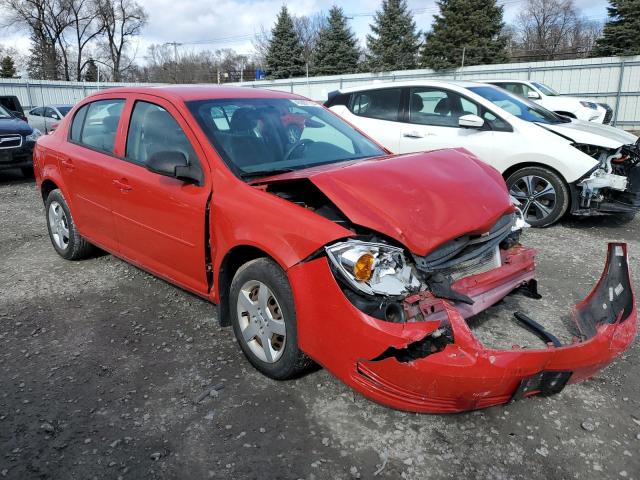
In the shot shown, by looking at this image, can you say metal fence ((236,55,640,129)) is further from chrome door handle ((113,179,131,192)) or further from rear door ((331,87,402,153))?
chrome door handle ((113,179,131,192))

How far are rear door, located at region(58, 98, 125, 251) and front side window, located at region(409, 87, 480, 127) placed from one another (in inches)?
166

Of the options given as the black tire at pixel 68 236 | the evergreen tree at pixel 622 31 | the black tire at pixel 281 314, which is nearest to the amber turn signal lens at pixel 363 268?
the black tire at pixel 281 314

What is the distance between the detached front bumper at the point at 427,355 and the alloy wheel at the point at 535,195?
3.73 metres

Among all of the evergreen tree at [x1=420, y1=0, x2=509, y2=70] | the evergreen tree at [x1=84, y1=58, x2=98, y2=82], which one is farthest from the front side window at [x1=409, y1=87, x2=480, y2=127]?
the evergreen tree at [x1=84, y1=58, x2=98, y2=82]

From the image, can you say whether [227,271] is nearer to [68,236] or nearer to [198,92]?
[198,92]

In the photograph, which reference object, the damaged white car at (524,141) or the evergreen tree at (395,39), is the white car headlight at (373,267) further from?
the evergreen tree at (395,39)

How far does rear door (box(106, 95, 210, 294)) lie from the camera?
3.28 metres

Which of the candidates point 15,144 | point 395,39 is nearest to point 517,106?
point 15,144

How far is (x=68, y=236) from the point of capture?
5.04 metres

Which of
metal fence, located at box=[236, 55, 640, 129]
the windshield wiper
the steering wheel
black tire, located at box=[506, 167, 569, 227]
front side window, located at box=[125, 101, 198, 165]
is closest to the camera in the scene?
the windshield wiper

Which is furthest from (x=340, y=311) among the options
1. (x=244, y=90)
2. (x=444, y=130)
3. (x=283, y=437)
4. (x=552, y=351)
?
(x=444, y=130)

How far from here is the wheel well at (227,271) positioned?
→ 302 cm

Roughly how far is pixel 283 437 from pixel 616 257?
2.12m

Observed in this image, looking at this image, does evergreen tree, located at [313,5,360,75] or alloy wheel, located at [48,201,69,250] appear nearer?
alloy wheel, located at [48,201,69,250]
